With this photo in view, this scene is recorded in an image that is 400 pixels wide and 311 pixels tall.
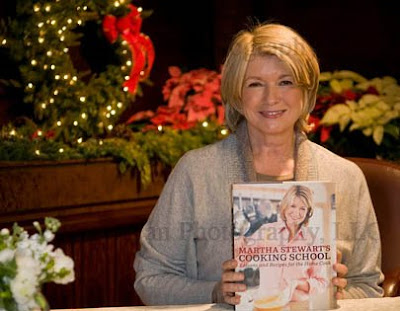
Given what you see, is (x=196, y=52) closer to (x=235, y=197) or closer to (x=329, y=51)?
(x=329, y=51)

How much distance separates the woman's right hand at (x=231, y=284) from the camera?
2.23 meters

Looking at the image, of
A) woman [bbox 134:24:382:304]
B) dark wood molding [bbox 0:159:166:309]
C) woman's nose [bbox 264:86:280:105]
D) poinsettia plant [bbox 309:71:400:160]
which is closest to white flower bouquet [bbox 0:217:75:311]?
woman [bbox 134:24:382:304]

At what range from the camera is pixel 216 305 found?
7.99 ft

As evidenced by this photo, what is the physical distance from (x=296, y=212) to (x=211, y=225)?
1.94 feet

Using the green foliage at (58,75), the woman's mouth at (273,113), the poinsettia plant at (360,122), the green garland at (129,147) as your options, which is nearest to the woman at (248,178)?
the woman's mouth at (273,113)

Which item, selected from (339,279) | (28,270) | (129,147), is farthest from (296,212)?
(129,147)

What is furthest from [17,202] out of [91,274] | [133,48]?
[133,48]

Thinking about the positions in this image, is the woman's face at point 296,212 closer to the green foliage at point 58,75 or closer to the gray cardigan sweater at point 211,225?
the gray cardigan sweater at point 211,225

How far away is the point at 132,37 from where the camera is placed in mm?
5422

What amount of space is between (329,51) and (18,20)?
81.6 inches

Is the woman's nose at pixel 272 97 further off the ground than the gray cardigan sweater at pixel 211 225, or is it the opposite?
the woman's nose at pixel 272 97

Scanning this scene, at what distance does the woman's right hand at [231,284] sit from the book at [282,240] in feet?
0.05

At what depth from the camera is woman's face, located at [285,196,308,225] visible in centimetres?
221

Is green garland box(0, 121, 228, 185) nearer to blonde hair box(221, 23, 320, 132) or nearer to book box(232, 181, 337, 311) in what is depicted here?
blonde hair box(221, 23, 320, 132)
